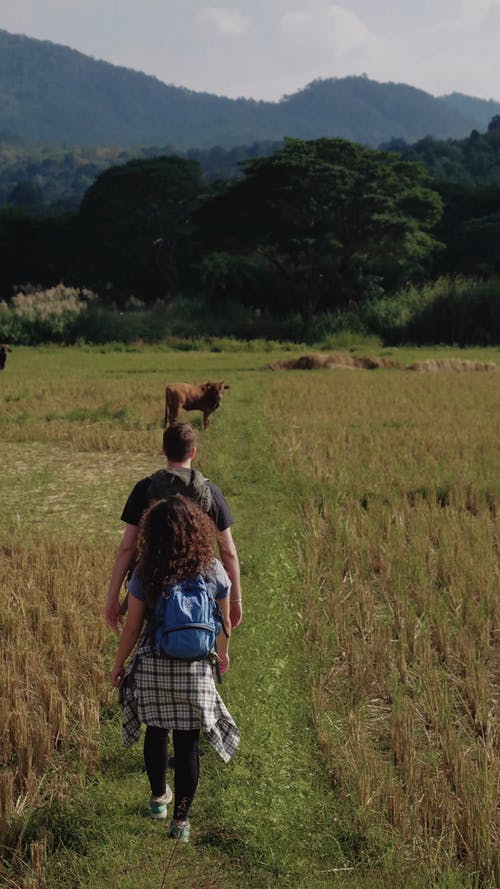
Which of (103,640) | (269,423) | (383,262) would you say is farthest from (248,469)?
(383,262)

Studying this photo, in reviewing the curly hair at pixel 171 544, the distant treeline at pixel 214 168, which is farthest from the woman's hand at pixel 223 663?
the distant treeline at pixel 214 168

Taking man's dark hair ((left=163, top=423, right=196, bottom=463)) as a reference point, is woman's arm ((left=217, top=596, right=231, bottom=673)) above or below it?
below

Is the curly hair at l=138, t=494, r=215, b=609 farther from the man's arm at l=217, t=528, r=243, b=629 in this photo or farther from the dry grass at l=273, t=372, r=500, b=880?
the dry grass at l=273, t=372, r=500, b=880

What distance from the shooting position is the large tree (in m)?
32.0

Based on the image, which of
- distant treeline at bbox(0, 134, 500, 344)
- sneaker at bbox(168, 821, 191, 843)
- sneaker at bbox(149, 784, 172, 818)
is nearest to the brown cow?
sneaker at bbox(149, 784, 172, 818)

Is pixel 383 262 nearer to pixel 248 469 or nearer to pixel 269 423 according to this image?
pixel 269 423

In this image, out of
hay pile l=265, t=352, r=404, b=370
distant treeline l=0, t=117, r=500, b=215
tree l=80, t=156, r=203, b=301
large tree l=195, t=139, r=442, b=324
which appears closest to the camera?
hay pile l=265, t=352, r=404, b=370

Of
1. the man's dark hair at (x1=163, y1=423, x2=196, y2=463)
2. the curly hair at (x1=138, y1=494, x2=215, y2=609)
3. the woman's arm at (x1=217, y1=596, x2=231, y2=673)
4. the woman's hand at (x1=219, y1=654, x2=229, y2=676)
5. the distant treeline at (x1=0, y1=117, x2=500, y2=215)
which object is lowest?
the woman's hand at (x1=219, y1=654, x2=229, y2=676)

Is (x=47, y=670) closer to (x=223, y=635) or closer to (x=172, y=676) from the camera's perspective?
(x=223, y=635)

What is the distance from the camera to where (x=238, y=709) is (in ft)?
13.5

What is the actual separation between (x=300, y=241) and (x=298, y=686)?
29.9 meters

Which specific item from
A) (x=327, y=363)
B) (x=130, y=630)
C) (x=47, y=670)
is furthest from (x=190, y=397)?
(x=327, y=363)

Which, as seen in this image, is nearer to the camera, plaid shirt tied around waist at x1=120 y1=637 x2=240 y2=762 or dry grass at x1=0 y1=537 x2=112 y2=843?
plaid shirt tied around waist at x1=120 y1=637 x2=240 y2=762

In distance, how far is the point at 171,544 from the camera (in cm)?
314
